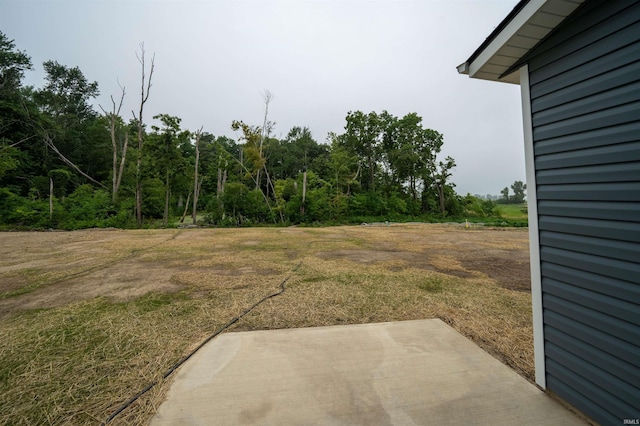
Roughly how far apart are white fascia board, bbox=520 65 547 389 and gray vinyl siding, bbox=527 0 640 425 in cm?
3

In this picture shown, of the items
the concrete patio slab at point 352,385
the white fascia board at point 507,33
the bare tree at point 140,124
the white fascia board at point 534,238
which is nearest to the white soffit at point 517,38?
the white fascia board at point 507,33

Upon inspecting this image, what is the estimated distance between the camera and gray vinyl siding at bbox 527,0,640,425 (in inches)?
40.3

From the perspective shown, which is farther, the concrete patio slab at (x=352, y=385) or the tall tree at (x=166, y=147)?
the tall tree at (x=166, y=147)

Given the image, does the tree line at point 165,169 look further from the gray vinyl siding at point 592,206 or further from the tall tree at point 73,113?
the gray vinyl siding at point 592,206

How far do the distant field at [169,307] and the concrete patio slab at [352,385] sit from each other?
0.21m

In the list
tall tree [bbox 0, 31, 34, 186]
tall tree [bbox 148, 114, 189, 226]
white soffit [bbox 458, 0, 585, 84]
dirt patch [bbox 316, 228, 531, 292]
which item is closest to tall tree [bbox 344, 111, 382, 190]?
tall tree [bbox 148, 114, 189, 226]

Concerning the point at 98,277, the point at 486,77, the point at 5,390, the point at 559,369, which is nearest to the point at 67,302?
the point at 98,277

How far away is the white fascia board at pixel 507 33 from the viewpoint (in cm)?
128

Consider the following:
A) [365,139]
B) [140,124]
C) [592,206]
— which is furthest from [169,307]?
[365,139]

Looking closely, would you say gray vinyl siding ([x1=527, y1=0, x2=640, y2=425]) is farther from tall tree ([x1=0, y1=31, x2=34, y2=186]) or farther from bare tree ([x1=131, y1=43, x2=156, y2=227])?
tall tree ([x1=0, y1=31, x2=34, y2=186])

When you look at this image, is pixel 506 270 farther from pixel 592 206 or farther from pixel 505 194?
pixel 505 194

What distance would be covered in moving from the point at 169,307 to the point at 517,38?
362cm

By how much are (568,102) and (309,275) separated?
3.27 meters

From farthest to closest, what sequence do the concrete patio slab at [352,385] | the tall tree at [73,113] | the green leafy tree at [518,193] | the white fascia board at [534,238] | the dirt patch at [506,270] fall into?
the green leafy tree at [518,193]
the tall tree at [73,113]
the dirt patch at [506,270]
the white fascia board at [534,238]
the concrete patio slab at [352,385]
